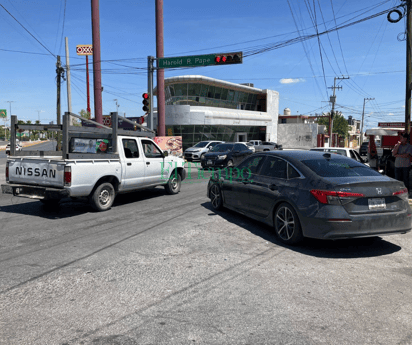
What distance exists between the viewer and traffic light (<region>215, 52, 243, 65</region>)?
69.4 feet

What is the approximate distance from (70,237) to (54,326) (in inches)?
126

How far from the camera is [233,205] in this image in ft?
25.6

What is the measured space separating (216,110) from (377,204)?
39037 millimetres

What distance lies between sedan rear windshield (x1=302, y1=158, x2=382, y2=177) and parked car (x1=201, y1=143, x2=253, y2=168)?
14.1m

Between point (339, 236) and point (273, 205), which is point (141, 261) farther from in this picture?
point (339, 236)

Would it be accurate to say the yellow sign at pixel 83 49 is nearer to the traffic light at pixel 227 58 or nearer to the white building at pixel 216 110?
the white building at pixel 216 110

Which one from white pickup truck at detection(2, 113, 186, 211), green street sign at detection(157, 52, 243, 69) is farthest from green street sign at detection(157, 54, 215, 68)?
white pickup truck at detection(2, 113, 186, 211)

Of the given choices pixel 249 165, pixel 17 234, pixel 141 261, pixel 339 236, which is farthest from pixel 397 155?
pixel 17 234

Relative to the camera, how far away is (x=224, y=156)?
2081cm

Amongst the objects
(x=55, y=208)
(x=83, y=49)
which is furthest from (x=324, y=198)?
(x=83, y=49)

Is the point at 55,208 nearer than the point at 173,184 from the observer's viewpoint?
Yes

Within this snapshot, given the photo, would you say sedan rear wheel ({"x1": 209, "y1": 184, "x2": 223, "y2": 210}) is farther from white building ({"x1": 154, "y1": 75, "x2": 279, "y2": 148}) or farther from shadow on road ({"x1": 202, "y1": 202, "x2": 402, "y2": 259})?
white building ({"x1": 154, "y1": 75, "x2": 279, "y2": 148})

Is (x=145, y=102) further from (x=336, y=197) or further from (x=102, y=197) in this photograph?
(x=336, y=197)

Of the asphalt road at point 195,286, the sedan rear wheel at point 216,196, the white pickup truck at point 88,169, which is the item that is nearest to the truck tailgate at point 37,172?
the white pickup truck at point 88,169
